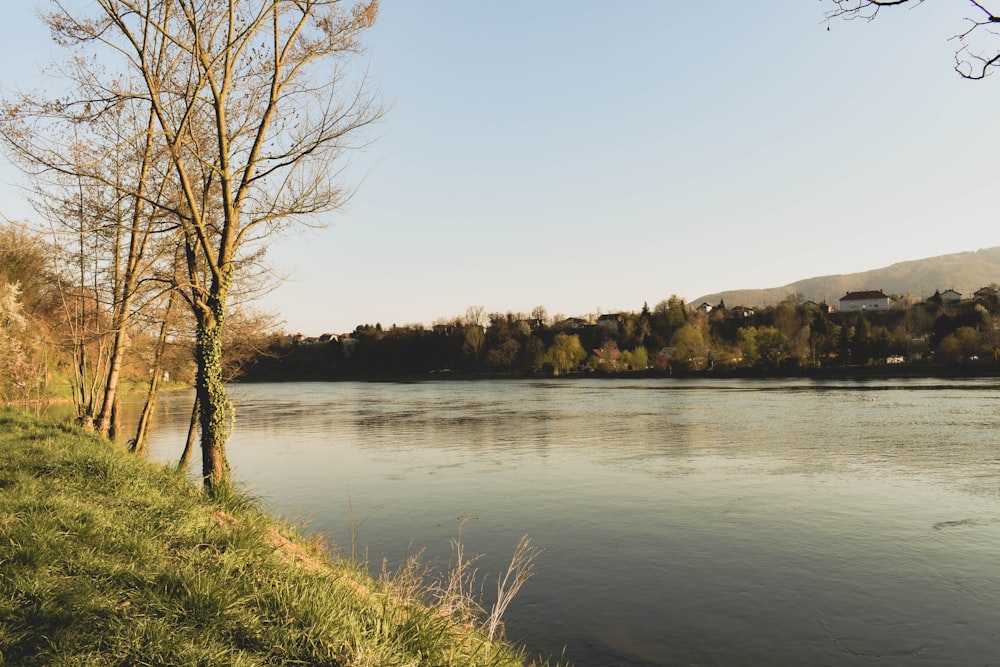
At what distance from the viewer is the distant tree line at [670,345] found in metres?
99.5

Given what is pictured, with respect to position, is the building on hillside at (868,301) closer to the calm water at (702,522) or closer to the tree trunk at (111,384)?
the calm water at (702,522)

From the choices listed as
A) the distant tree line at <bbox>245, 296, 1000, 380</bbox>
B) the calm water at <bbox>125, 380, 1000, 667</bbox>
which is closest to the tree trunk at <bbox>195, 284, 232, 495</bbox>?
the calm water at <bbox>125, 380, 1000, 667</bbox>

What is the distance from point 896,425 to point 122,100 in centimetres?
3669

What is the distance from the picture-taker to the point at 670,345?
13850cm

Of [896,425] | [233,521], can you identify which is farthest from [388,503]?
[896,425]

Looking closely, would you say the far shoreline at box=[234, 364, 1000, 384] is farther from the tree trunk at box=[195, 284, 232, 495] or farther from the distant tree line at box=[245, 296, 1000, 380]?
the tree trunk at box=[195, 284, 232, 495]

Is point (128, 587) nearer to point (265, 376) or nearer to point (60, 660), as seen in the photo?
point (60, 660)

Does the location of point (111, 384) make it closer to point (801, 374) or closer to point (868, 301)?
point (801, 374)

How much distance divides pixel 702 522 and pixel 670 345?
12665 cm

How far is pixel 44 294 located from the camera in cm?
1792

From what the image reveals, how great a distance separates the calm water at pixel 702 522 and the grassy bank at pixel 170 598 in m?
A: 4.54

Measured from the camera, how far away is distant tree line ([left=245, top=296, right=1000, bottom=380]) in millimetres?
99500

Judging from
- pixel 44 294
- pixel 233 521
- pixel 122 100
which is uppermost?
pixel 122 100

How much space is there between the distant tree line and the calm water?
69.6 m
